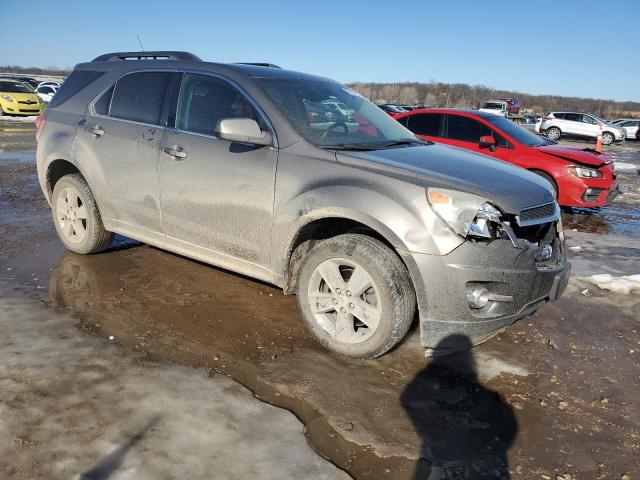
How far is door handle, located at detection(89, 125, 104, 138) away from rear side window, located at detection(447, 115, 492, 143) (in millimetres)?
6269

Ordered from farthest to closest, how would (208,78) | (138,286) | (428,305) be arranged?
1. (138,286)
2. (208,78)
3. (428,305)

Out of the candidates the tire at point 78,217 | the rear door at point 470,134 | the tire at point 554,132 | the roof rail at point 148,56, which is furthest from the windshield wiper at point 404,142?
the tire at point 554,132

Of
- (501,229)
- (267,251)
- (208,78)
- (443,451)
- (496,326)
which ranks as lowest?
(443,451)

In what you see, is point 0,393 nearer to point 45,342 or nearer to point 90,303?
point 45,342

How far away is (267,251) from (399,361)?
3.80 feet

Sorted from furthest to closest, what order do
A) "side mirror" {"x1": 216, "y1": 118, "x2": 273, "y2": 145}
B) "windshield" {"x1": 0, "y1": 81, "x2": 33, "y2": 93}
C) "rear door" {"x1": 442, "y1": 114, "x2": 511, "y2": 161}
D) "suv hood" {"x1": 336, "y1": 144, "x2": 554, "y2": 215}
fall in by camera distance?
"windshield" {"x1": 0, "y1": 81, "x2": 33, "y2": 93}
"rear door" {"x1": 442, "y1": 114, "x2": 511, "y2": 161}
"side mirror" {"x1": 216, "y1": 118, "x2": 273, "y2": 145}
"suv hood" {"x1": 336, "y1": 144, "x2": 554, "y2": 215}

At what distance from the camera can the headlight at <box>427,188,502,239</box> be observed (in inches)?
111

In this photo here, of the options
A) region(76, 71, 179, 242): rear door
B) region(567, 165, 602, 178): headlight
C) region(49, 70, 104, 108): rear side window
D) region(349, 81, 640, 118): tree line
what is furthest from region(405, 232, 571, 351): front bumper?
region(349, 81, 640, 118): tree line

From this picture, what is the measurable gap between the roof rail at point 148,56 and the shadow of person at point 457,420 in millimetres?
3089

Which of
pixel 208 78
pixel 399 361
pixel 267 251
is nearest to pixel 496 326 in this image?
pixel 399 361

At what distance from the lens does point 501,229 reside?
2.93 meters

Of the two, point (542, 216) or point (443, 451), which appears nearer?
point (443, 451)

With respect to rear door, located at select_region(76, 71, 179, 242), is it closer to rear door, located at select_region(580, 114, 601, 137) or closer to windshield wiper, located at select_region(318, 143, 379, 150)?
windshield wiper, located at select_region(318, 143, 379, 150)

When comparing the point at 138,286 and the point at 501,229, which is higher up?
the point at 501,229
